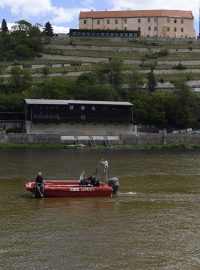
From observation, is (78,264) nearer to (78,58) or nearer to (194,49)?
(78,58)

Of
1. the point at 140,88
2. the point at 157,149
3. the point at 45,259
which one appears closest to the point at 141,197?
the point at 45,259

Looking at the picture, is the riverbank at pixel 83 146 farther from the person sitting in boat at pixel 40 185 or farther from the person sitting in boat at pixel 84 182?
the person sitting in boat at pixel 40 185

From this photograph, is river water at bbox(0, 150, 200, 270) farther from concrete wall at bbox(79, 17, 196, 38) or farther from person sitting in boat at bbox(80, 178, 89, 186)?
concrete wall at bbox(79, 17, 196, 38)

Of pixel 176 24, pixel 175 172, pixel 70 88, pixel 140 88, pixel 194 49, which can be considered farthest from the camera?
pixel 176 24

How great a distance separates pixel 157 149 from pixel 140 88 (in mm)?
32024

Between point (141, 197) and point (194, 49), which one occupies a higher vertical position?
point (194, 49)

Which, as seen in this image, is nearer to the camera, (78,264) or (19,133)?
(78,264)

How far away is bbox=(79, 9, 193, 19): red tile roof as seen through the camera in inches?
6427

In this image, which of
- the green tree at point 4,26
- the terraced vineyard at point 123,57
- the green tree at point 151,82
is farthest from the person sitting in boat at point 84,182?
the green tree at point 4,26

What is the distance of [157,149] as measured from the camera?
7575cm

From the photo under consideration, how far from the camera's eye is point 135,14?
6491 inches

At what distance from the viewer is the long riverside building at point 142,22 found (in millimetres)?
164375

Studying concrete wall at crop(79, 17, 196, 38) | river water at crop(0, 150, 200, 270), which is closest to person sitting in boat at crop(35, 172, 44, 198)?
river water at crop(0, 150, 200, 270)

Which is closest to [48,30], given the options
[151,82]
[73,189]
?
[151,82]
